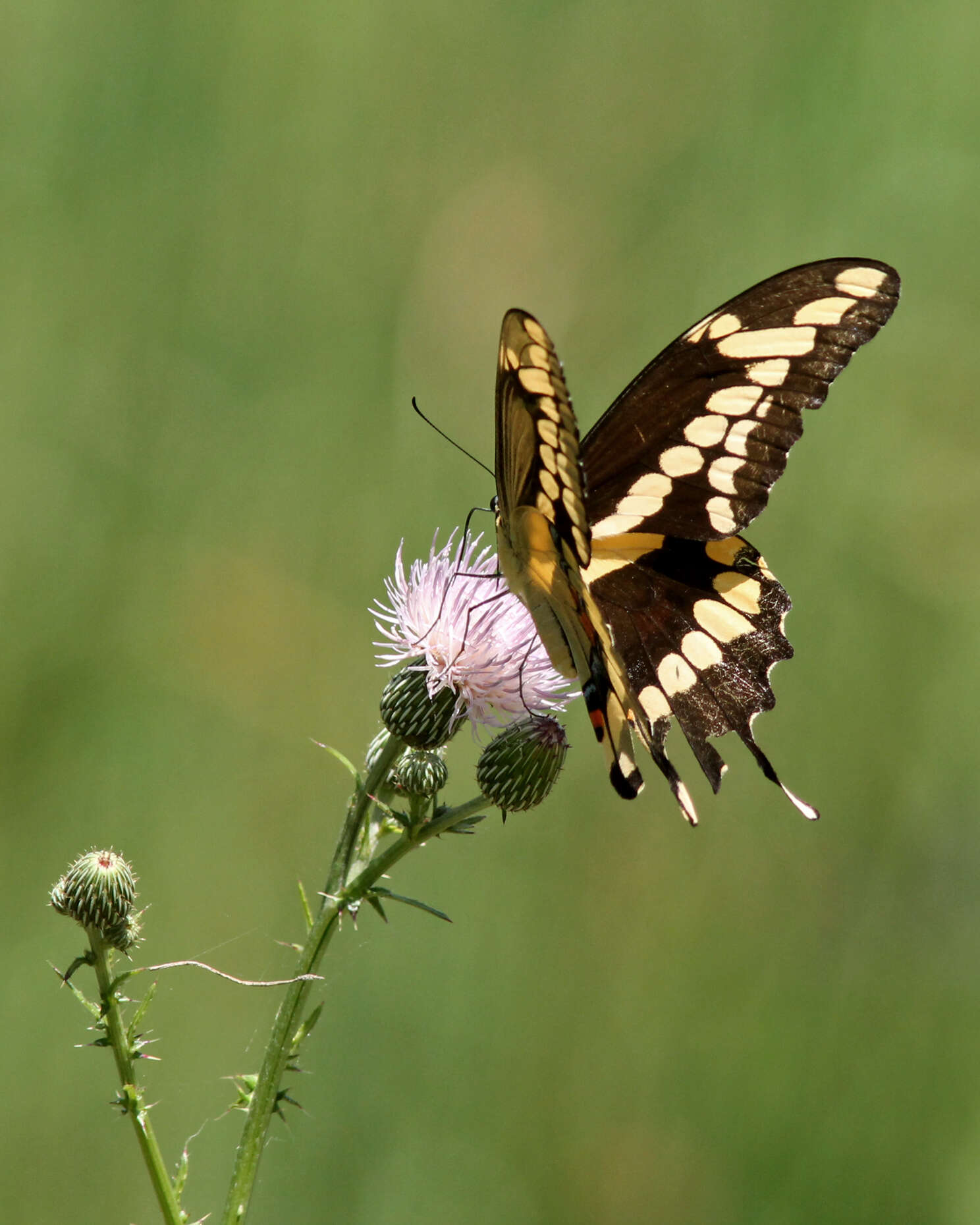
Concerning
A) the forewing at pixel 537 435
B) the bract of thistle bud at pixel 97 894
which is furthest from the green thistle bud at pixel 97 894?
the forewing at pixel 537 435

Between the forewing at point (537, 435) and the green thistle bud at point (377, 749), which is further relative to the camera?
the green thistle bud at point (377, 749)

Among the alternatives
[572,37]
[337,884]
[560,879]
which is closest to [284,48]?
[572,37]

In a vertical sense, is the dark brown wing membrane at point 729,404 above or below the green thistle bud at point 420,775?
above

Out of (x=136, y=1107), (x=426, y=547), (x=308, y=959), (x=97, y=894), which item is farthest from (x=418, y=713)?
(x=426, y=547)

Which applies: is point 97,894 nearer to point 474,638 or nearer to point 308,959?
point 308,959

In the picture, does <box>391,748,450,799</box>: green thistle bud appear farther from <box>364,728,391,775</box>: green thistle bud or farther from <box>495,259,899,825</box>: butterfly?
<box>495,259,899,825</box>: butterfly

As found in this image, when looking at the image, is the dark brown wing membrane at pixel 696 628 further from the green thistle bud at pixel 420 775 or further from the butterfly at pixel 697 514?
the green thistle bud at pixel 420 775

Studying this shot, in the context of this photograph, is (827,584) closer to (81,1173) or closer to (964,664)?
(964,664)
